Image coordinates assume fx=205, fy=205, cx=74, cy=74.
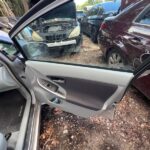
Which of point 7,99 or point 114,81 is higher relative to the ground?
point 114,81

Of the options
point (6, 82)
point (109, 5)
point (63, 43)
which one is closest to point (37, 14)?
point (63, 43)

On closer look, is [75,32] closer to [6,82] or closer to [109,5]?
[109,5]

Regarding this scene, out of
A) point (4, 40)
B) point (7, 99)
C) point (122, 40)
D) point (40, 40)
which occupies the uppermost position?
point (40, 40)

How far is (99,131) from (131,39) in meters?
1.13

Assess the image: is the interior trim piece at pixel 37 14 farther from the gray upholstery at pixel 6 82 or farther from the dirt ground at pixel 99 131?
the dirt ground at pixel 99 131

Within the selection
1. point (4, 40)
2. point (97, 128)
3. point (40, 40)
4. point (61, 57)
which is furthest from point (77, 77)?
point (4, 40)

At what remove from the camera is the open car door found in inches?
62.2

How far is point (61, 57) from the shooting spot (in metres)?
1.71

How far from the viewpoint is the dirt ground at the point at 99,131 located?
2266 millimetres

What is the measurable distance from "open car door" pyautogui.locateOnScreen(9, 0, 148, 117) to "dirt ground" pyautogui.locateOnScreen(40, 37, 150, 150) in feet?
1.15

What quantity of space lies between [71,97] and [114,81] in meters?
0.42

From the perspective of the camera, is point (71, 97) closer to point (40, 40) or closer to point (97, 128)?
point (40, 40)

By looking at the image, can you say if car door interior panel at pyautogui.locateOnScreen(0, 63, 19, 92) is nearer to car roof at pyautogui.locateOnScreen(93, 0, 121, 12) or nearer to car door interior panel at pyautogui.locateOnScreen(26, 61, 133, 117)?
car door interior panel at pyautogui.locateOnScreen(26, 61, 133, 117)

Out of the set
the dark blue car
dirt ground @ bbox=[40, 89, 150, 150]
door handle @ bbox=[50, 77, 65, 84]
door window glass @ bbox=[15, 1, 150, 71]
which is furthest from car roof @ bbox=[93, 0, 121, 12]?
dirt ground @ bbox=[40, 89, 150, 150]
